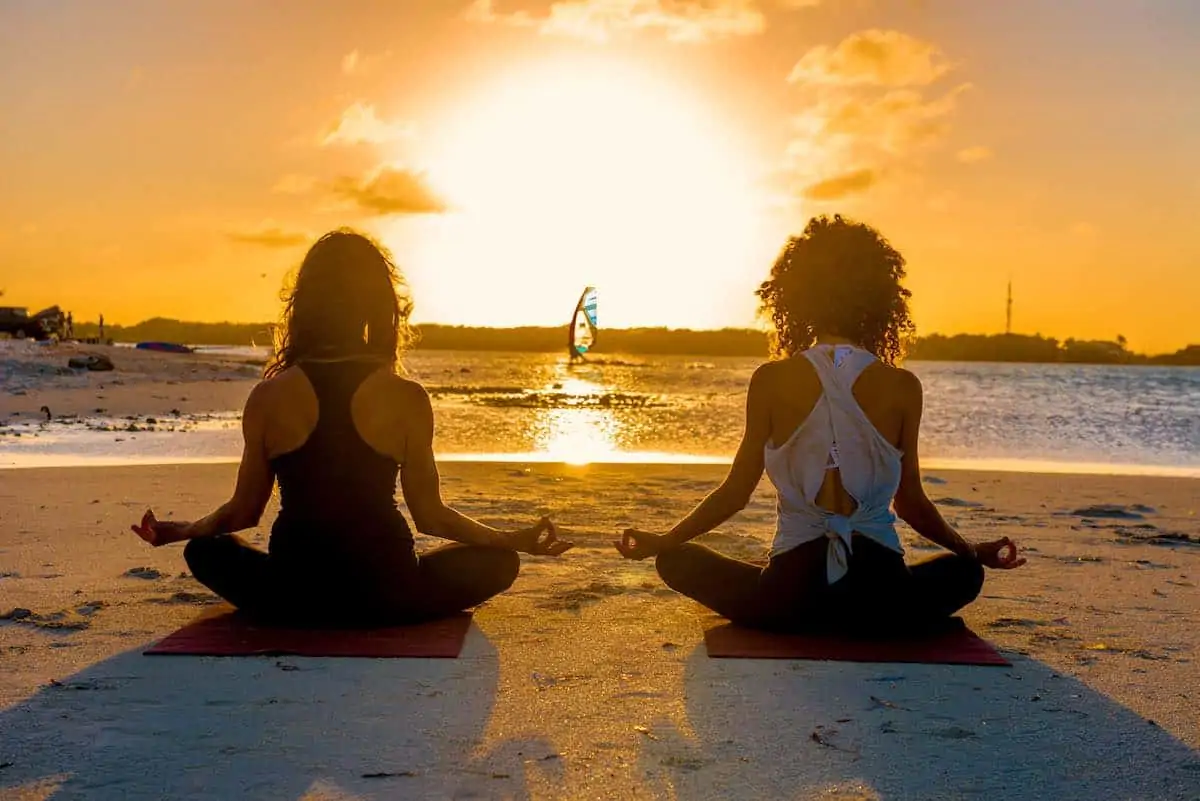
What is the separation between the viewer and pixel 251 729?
10.2ft

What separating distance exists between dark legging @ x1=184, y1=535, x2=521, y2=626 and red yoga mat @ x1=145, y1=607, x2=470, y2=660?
0.18 feet

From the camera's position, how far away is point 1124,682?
12.2 feet

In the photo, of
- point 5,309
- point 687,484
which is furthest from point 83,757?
point 5,309

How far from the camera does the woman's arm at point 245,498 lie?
3942 millimetres

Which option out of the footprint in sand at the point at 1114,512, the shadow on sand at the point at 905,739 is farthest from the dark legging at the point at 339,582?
the footprint in sand at the point at 1114,512

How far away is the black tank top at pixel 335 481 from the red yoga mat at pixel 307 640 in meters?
0.34

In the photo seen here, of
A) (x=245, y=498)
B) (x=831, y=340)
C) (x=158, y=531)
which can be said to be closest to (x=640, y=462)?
(x=831, y=340)

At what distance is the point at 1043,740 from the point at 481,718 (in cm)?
166

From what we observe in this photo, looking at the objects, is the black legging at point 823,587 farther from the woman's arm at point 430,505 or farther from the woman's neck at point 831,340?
the woman's neck at point 831,340

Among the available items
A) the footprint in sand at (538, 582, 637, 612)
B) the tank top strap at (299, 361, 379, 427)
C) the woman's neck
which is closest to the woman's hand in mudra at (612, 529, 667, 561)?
the footprint in sand at (538, 582, 637, 612)

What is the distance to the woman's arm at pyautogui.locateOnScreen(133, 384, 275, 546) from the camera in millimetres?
3942

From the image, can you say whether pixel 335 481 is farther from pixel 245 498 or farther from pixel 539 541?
pixel 539 541

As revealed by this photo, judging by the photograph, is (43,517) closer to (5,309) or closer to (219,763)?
(219,763)

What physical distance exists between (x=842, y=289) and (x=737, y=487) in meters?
0.84
